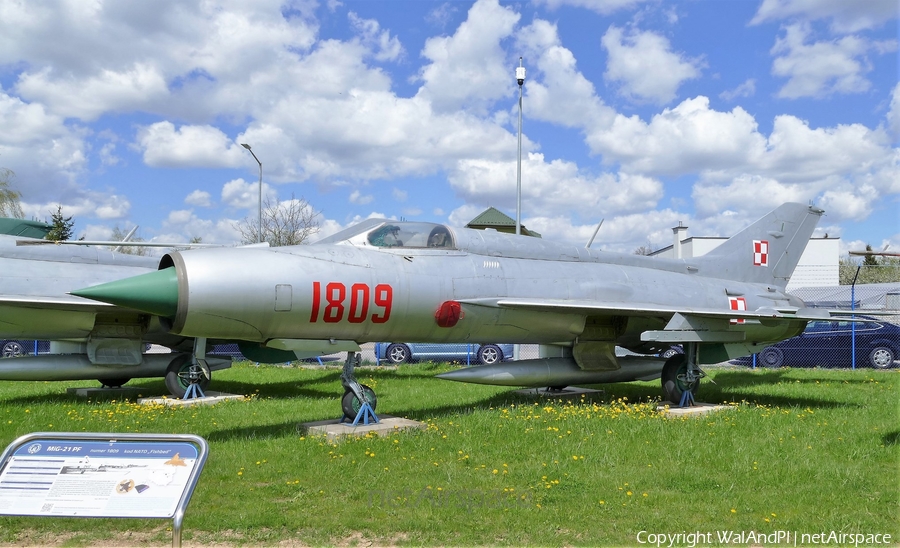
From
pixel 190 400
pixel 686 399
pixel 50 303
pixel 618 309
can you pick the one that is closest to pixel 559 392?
pixel 686 399

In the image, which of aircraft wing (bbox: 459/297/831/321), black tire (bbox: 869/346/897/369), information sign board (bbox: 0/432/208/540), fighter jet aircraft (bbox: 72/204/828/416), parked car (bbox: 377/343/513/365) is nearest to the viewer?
information sign board (bbox: 0/432/208/540)

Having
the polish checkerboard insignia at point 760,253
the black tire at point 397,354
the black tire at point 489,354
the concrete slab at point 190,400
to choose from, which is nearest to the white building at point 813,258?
the black tire at point 489,354

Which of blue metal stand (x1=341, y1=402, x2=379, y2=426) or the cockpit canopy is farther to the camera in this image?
the cockpit canopy

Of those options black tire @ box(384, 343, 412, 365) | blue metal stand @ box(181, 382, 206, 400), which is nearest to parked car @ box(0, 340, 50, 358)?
black tire @ box(384, 343, 412, 365)

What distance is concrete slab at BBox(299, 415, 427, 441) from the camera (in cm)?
A: 805

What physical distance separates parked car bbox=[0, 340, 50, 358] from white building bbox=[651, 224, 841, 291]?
105ft

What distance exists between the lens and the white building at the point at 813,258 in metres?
40.2

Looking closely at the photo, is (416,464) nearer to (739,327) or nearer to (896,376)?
(739,327)

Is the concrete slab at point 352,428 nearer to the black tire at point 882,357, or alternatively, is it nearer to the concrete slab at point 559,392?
the concrete slab at point 559,392

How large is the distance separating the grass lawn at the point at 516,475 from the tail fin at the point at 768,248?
284cm

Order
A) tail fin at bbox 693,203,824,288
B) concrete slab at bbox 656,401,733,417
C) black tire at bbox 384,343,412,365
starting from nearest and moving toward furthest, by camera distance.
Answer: concrete slab at bbox 656,401,733,417 < tail fin at bbox 693,203,824,288 < black tire at bbox 384,343,412,365

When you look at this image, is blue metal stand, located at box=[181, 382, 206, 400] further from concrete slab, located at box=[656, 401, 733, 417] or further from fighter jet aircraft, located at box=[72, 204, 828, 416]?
concrete slab, located at box=[656, 401, 733, 417]

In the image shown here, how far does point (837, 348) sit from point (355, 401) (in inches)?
634

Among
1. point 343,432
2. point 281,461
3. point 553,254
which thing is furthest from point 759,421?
point 281,461
